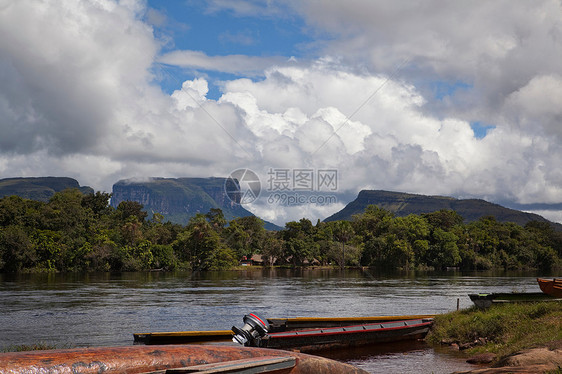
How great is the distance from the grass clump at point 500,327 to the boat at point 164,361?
12.2 m

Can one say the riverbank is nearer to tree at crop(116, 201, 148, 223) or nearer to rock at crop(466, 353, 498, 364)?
rock at crop(466, 353, 498, 364)

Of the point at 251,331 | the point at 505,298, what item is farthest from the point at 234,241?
the point at 251,331

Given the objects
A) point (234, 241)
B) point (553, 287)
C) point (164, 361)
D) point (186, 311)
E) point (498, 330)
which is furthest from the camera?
point (234, 241)

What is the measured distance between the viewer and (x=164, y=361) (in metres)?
8.12

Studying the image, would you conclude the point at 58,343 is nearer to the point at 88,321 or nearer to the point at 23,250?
the point at 88,321

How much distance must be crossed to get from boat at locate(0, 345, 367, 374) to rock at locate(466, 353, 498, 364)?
12.4 meters

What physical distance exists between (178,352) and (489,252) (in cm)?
13849

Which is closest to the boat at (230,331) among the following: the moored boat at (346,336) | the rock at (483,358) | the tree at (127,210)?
the moored boat at (346,336)

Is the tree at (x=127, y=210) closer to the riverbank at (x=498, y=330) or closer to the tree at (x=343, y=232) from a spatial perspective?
the tree at (x=343, y=232)

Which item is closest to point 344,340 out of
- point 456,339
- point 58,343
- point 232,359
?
point 456,339

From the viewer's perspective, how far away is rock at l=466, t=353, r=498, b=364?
762 inches

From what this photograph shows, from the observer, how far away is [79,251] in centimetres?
9662

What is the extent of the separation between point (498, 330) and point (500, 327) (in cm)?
15

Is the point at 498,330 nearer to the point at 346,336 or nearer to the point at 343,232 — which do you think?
the point at 346,336
